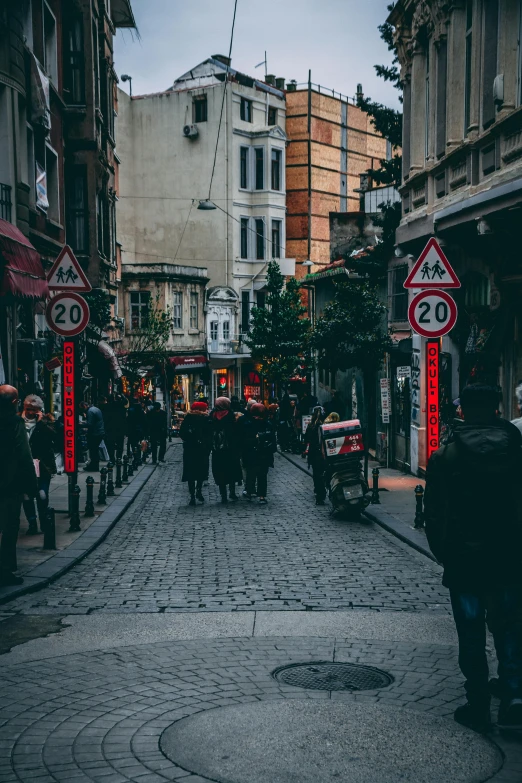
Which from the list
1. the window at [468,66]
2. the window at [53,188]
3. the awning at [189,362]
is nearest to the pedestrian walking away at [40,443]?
the window at [468,66]

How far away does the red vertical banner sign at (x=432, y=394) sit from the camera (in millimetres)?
11641

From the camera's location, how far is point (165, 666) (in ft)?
21.7

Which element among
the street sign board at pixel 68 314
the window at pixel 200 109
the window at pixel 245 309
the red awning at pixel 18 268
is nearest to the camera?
the street sign board at pixel 68 314

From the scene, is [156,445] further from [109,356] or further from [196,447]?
[196,447]

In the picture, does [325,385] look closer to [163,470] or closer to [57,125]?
[163,470]

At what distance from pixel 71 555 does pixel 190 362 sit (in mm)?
41616

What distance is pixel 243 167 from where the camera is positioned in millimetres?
56688

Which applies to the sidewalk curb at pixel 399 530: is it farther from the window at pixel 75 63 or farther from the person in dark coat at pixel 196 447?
the window at pixel 75 63

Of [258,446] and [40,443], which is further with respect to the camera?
[258,446]

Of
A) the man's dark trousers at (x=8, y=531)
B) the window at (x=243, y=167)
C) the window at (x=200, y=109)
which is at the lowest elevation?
the man's dark trousers at (x=8, y=531)

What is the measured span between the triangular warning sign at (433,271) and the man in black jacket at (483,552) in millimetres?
5880

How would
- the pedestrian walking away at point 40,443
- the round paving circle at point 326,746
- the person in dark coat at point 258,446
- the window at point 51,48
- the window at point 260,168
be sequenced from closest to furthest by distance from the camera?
1. the round paving circle at point 326,746
2. the pedestrian walking away at point 40,443
3. the person in dark coat at point 258,446
4. the window at point 51,48
5. the window at point 260,168

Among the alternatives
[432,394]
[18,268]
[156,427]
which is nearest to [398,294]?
[156,427]

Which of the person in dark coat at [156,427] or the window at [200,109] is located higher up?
the window at [200,109]
